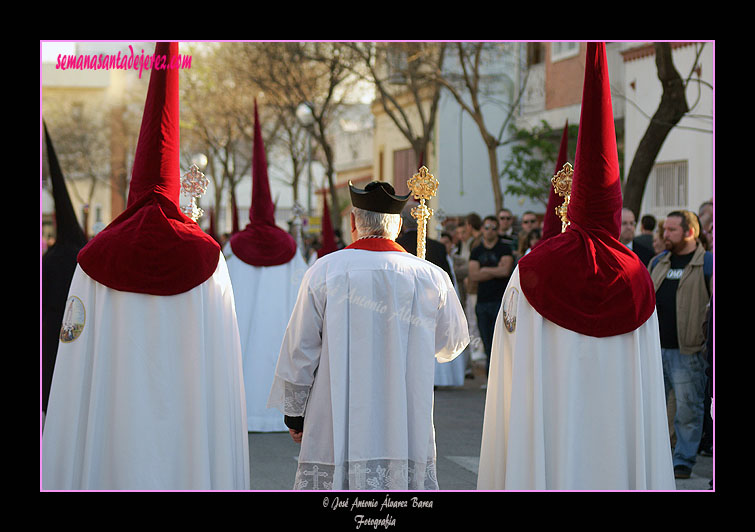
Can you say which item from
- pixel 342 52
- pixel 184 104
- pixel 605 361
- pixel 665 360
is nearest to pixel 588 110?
pixel 605 361

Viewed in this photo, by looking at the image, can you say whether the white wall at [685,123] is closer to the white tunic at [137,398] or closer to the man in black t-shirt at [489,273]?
the man in black t-shirt at [489,273]

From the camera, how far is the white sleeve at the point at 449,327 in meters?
5.49

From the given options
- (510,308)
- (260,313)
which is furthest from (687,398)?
(260,313)

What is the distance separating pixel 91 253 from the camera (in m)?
5.41

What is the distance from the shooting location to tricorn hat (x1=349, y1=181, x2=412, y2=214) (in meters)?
5.42

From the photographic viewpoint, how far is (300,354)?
5285 millimetres

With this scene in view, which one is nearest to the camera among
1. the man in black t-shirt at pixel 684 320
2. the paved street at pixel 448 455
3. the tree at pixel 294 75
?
the paved street at pixel 448 455

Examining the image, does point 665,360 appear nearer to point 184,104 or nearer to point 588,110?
point 588,110

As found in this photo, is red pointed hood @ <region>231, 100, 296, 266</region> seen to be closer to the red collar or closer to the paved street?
the paved street

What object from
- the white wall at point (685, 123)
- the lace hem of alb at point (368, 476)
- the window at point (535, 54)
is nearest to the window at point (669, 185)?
the white wall at point (685, 123)

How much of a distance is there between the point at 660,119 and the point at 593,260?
25.9 feet
